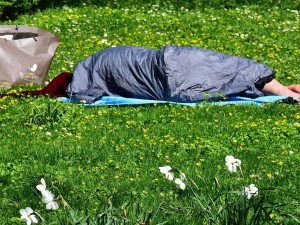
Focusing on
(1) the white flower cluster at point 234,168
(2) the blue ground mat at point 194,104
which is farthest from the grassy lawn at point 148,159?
(2) the blue ground mat at point 194,104

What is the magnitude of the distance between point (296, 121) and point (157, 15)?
17.1ft

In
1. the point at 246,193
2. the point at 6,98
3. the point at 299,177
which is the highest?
the point at 246,193

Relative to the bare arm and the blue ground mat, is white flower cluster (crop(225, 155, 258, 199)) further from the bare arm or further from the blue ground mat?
the bare arm

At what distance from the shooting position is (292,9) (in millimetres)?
10656

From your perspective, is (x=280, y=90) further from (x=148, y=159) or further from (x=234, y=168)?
(x=234, y=168)

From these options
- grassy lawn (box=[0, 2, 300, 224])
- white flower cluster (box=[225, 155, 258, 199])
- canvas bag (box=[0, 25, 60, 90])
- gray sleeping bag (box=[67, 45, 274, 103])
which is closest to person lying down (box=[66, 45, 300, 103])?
gray sleeping bag (box=[67, 45, 274, 103])

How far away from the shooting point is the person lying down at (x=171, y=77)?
5613 millimetres

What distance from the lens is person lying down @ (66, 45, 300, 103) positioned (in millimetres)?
5613

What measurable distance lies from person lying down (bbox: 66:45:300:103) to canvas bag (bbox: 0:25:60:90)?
52 cm

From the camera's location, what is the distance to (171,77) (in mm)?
5586

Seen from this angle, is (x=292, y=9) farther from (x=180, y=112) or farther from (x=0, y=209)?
(x=0, y=209)

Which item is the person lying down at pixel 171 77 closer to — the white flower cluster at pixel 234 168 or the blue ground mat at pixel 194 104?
the blue ground mat at pixel 194 104

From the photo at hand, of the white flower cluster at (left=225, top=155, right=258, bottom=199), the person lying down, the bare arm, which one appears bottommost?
the bare arm

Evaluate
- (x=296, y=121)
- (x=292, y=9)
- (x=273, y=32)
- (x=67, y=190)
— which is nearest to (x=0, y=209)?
(x=67, y=190)
